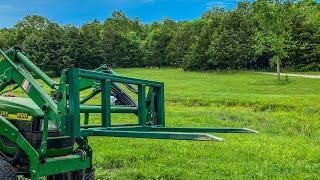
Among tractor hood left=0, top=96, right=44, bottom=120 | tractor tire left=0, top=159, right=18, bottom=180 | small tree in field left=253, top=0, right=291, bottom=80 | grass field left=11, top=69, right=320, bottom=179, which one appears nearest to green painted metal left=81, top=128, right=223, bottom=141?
tractor hood left=0, top=96, right=44, bottom=120

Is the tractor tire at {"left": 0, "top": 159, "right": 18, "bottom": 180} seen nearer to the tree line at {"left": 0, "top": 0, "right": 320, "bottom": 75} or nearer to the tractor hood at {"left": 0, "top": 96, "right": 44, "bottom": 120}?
the tractor hood at {"left": 0, "top": 96, "right": 44, "bottom": 120}

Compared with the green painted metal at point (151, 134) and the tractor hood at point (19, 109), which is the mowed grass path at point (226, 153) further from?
the green painted metal at point (151, 134)

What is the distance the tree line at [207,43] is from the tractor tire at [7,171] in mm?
38338

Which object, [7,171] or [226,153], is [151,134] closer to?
[7,171]

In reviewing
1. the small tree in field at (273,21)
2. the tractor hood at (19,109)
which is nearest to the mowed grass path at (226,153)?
the tractor hood at (19,109)

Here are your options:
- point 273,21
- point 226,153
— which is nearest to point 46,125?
point 226,153

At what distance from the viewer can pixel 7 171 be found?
20.1ft

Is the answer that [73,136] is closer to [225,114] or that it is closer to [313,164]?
[313,164]

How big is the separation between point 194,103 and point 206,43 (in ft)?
134

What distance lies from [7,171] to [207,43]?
204 feet

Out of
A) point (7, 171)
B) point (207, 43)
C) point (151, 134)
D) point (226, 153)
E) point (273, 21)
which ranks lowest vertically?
point (226, 153)

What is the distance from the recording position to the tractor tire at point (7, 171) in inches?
239

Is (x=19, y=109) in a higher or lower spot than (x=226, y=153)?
higher

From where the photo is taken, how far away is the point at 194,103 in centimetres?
2697
